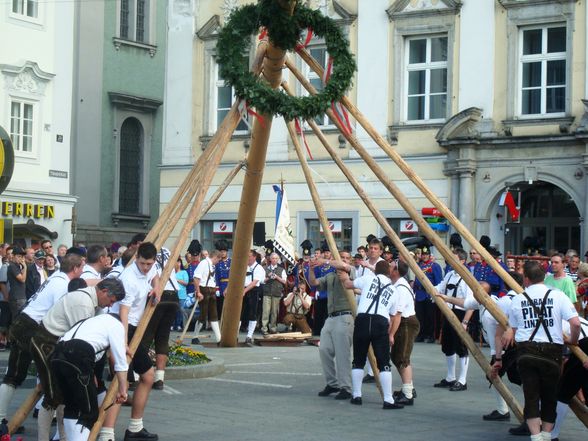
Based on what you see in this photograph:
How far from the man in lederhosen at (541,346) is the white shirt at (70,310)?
4.24 metres

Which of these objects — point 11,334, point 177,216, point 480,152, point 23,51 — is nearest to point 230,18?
point 177,216

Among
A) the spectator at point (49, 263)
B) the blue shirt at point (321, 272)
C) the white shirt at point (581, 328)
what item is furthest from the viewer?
the blue shirt at point (321, 272)

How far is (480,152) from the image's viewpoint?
29.4 metres

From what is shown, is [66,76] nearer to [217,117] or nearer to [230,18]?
[217,117]

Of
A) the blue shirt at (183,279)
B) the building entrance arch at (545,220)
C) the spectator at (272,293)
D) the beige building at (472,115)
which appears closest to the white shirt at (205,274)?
the spectator at (272,293)

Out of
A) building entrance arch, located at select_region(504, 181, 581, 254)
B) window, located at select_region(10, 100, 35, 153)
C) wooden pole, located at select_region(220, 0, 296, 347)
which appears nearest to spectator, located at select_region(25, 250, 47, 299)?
wooden pole, located at select_region(220, 0, 296, 347)

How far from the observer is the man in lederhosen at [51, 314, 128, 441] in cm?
994

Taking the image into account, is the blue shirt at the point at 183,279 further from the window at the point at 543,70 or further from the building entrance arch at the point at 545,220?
the window at the point at 543,70

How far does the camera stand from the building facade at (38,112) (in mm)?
35875

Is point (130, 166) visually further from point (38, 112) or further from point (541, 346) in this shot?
point (541, 346)

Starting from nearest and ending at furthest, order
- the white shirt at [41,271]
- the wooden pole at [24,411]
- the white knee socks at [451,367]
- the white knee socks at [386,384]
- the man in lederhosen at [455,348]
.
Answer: the wooden pole at [24,411]
the white knee socks at [386,384]
the man in lederhosen at [455,348]
the white knee socks at [451,367]
the white shirt at [41,271]

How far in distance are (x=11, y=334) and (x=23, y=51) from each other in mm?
26009

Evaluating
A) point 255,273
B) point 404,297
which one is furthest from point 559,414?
point 255,273

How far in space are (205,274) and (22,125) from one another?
50.0 ft
